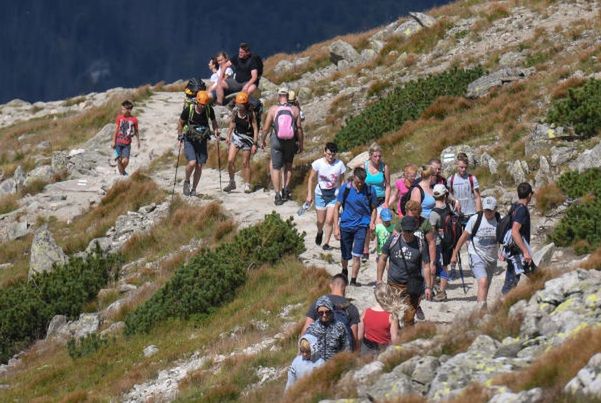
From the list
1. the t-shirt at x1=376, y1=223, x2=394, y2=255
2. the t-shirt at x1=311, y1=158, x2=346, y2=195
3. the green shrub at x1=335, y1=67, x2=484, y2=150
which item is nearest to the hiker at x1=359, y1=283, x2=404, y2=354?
the t-shirt at x1=376, y1=223, x2=394, y2=255

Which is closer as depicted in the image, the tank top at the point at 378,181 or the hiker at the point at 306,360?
the hiker at the point at 306,360

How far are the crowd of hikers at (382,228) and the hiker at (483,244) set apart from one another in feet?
0.04

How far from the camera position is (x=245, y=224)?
21891 mm

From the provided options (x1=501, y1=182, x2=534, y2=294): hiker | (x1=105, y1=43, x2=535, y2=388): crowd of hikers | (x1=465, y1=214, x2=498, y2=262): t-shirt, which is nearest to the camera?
(x1=105, y1=43, x2=535, y2=388): crowd of hikers

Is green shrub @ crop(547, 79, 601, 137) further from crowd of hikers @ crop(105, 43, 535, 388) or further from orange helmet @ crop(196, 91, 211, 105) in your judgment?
orange helmet @ crop(196, 91, 211, 105)

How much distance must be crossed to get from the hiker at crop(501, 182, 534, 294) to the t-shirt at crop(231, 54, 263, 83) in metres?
13.4

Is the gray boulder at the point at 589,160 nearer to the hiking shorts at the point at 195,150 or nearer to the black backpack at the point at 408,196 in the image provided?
the black backpack at the point at 408,196

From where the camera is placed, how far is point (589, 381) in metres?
9.39

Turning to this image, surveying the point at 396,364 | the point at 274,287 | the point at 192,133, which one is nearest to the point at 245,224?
the point at 192,133

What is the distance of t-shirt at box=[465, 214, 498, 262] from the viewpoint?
48.9 ft

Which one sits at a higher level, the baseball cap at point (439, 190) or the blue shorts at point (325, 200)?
the baseball cap at point (439, 190)

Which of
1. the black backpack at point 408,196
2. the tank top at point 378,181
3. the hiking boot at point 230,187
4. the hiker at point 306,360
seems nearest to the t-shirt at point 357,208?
the black backpack at point 408,196

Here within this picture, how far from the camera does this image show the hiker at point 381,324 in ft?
42.1

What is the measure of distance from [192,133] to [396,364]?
11847mm
